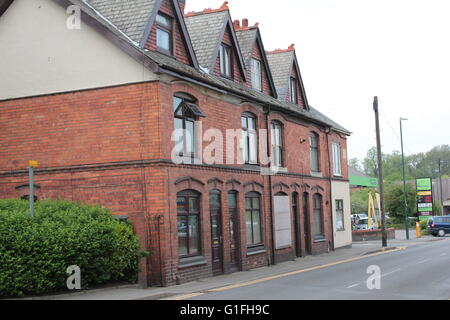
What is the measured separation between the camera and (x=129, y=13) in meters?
19.4

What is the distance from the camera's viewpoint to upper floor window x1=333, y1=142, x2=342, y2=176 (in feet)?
109

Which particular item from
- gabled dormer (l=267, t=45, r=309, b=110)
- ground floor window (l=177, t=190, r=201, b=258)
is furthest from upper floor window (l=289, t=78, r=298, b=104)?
ground floor window (l=177, t=190, r=201, b=258)

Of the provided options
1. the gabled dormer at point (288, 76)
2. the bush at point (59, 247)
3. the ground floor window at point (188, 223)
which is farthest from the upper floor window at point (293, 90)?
the bush at point (59, 247)

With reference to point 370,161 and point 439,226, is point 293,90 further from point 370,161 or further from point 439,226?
point 370,161

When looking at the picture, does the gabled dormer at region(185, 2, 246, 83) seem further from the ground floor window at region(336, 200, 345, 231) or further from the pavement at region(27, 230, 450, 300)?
the ground floor window at region(336, 200, 345, 231)

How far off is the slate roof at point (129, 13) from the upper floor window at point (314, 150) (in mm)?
13239

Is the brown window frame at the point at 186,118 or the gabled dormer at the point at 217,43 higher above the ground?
the gabled dormer at the point at 217,43

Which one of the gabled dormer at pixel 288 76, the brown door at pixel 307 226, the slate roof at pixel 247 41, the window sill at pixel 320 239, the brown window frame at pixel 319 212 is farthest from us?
the brown window frame at pixel 319 212

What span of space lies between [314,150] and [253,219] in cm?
867

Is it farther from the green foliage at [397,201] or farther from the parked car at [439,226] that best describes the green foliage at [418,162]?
the parked car at [439,226]

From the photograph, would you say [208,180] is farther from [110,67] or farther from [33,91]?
[33,91]

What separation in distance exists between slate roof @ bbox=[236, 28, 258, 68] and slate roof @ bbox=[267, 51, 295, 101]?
12.0 feet

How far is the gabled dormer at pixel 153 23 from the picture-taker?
18.7 meters

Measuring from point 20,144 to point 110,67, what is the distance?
4.20m
